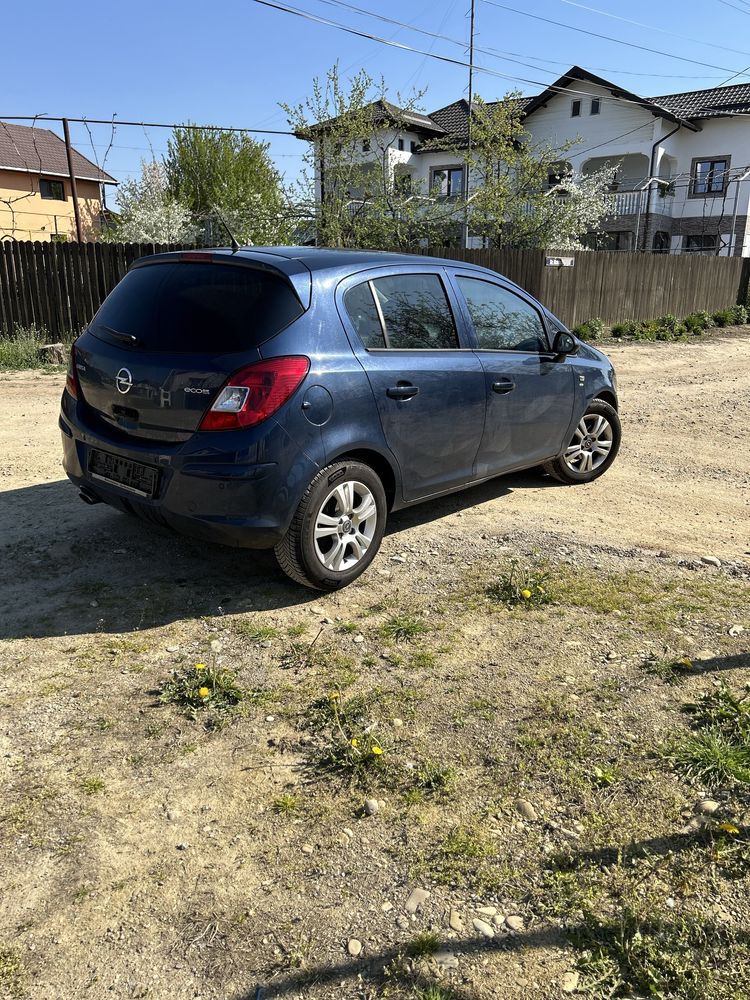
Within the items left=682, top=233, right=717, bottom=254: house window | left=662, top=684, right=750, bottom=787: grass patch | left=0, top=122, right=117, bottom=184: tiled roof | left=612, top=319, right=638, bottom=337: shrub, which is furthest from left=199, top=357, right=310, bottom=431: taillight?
left=0, top=122, right=117, bottom=184: tiled roof

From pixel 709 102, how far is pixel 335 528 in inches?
1766

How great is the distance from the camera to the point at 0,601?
160 inches

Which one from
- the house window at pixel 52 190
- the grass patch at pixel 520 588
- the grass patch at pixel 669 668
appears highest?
the house window at pixel 52 190

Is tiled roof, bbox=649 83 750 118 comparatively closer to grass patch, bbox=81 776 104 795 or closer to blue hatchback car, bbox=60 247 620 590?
blue hatchback car, bbox=60 247 620 590

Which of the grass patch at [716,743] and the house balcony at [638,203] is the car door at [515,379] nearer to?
the grass patch at [716,743]

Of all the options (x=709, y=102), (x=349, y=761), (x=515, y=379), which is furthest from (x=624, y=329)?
(x=709, y=102)

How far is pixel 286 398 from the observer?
377 centimetres

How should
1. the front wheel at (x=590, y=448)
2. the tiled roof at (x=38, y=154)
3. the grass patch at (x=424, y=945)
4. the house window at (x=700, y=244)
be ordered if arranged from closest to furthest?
the grass patch at (x=424, y=945) < the front wheel at (x=590, y=448) < the house window at (x=700, y=244) < the tiled roof at (x=38, y=154)

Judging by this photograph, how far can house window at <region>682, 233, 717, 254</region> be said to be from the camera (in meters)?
39.7

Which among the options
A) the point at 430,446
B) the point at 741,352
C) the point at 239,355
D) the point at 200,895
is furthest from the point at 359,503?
the point at 741,352

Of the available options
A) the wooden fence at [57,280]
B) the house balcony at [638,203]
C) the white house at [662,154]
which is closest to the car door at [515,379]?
the wooden fence at [57,280]

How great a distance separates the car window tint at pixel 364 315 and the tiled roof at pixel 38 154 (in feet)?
143

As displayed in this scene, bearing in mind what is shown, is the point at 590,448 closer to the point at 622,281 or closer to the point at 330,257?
the point at 330,257

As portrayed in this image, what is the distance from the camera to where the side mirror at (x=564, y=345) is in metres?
5.67
